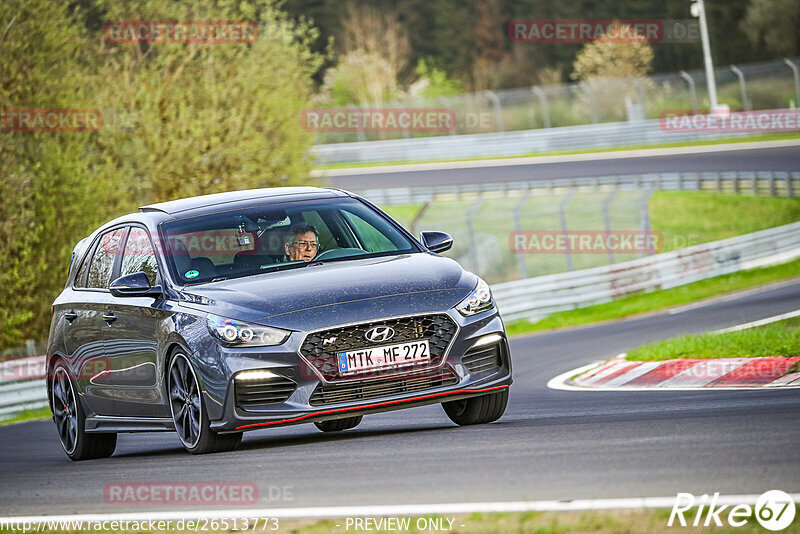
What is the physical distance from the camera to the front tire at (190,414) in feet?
27.8

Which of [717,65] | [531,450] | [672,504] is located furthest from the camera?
[717,65]

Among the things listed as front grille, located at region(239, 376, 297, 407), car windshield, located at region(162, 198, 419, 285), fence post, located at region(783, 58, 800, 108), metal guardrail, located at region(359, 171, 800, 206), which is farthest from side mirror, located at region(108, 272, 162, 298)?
fence post, located at region(783, 58, 800, 108)

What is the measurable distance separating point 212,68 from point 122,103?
8.54ft

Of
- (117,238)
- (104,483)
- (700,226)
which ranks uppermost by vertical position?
(117,238)

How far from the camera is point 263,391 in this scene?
816 cm

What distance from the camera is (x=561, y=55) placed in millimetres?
81750

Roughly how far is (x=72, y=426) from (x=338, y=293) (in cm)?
343

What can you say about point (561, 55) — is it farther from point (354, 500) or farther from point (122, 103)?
point (354, 500)

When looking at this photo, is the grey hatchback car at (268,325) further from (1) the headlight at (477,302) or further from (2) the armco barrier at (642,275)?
(2) the armco barrier at (642,275)

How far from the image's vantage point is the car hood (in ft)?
26.8

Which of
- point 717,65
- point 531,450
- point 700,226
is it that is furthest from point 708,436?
point 717,65
